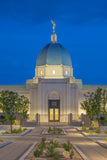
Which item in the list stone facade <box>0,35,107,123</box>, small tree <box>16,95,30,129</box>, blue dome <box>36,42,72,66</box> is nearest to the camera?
small tree <box>16,95,30,129</box>

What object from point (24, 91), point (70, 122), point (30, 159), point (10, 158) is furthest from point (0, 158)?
point (24, 91)

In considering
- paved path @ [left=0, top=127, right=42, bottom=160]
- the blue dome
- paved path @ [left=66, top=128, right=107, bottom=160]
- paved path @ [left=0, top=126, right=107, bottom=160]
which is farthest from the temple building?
paved path @ [left=0, top=127, right=42, bottom=160]

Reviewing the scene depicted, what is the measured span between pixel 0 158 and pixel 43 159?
2.49 metres

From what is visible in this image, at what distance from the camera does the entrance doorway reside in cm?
6353

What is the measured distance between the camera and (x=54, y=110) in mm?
64000

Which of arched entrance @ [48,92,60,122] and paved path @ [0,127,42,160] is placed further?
arched entrance @ [48,92,60,122]

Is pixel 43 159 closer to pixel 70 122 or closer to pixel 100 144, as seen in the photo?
pixel 100 144

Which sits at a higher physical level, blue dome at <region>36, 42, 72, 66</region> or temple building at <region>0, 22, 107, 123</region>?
blue dome at <region>36, 42, 72, 66</region>

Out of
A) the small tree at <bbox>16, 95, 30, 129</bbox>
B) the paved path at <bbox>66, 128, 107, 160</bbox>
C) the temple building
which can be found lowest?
the paved path at <bbox>66, 128, 107, 160</bbox>

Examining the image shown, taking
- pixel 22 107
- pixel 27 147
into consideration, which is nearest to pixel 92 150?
pixel 27 147

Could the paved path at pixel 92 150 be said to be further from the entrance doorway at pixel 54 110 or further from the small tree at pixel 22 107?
the entrance doorway at pixel 54 110

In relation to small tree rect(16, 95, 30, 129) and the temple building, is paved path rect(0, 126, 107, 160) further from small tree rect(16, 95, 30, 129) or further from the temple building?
the temple building

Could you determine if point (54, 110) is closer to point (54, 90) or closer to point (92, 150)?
point (54, 90)

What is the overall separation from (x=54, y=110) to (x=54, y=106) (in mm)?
780
